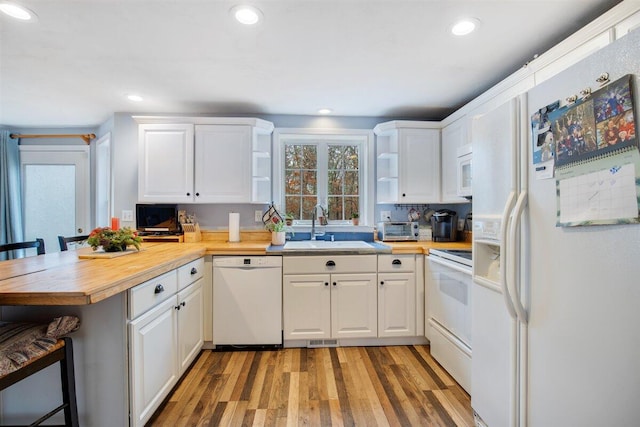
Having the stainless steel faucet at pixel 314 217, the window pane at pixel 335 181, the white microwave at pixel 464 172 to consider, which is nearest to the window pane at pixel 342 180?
the window pane at pixel 335 181

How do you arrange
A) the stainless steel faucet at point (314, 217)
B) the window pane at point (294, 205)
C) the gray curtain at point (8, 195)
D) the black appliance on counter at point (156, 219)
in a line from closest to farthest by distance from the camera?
the black appliance on counter at point (156, 219), the stainless steel faucet at point (314, 217), the window pane at point (294, 205), the gray curtain at point (8, 195)

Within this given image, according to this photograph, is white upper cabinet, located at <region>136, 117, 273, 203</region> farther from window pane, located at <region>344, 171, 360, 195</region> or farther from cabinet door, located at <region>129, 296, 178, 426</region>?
cabinet door, located at <region>129, 296, 178, 426</region>

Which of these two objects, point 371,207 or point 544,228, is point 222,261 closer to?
point 371,207

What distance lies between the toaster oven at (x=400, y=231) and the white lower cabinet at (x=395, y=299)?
41cm

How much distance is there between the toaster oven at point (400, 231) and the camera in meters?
2.87

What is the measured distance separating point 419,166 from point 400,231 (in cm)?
69

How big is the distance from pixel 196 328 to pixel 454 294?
1974mm

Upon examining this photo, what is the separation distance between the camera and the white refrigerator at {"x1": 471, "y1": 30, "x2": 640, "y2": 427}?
2.61ft

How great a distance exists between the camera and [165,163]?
109 inches

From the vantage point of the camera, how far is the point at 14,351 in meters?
1.07

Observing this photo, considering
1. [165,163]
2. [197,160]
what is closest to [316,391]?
[197,160]

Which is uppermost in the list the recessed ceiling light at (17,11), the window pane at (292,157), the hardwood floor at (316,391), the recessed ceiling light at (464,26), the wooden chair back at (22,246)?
the recessed ceiling light at (17,11)

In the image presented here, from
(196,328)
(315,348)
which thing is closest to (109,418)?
(196,328)

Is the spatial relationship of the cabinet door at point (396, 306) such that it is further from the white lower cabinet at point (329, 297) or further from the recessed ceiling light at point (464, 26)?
the recessed ceiling light at point (464, 26)
